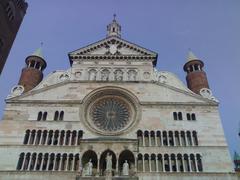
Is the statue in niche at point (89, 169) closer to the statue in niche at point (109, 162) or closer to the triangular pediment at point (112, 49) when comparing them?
the statue in niche at point (109, 162)

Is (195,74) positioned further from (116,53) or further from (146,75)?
(116,53)

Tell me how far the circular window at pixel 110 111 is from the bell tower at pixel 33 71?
6.62 metres

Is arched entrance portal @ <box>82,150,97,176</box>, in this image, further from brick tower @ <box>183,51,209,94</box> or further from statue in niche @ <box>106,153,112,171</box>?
brick tower @ <box>183,51,209,94</box>

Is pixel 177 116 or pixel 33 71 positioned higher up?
pixel 33 71

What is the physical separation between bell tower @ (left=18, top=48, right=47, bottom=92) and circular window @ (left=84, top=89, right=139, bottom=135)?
6.62m

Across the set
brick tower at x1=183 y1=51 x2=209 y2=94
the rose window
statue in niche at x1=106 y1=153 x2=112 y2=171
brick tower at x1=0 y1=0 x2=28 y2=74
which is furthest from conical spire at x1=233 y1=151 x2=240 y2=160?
brick tower at x1=0 y1=0 x2=28 y2=74

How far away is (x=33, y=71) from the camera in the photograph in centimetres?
3028

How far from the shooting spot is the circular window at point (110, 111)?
83.6 ft

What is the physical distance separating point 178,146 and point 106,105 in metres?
7.60

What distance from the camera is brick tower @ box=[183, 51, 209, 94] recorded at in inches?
1142

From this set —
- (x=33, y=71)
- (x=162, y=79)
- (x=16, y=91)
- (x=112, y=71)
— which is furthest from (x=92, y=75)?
(x=16, y=91)

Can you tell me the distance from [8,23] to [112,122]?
14564 mm

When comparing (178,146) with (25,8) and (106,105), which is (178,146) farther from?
(25,8)

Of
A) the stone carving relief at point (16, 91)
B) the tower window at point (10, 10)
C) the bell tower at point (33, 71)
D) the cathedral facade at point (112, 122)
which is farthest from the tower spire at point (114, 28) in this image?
the stone carving relief at point (16, 91)
